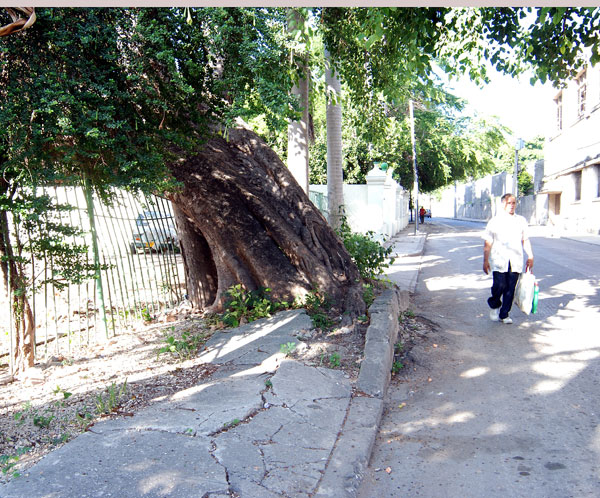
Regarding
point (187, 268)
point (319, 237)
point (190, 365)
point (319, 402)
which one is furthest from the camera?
point (187, 268)

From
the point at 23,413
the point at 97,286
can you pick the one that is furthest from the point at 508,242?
the point at 23,413

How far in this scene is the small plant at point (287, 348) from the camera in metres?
5.44

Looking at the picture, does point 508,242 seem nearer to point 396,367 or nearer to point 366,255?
point 366,255

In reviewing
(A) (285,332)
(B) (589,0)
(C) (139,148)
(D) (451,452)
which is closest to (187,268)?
(A) (285,332)

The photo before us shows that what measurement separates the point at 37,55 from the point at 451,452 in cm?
433

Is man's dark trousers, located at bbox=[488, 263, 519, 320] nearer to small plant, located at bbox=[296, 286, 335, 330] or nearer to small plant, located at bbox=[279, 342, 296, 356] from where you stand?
small plant, located at bbox=[296, 286, 335, 330]

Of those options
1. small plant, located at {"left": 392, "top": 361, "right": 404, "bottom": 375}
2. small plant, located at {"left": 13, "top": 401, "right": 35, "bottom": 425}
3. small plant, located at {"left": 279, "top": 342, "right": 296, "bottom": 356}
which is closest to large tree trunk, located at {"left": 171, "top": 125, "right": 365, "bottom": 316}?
small plant, located at {"left": 392, "top": 361, "right": 404, "bottom": 375}

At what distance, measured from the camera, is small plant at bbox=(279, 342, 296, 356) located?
5.44 metres

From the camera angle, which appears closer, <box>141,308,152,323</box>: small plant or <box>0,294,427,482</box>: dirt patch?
<box>0,294,427,482</box>: dirt patch

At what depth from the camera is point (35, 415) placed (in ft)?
13.3

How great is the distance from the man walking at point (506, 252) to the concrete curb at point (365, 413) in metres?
1.58

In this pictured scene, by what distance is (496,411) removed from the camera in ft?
14.2

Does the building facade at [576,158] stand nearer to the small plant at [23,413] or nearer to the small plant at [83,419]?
the small plant at [83,419]

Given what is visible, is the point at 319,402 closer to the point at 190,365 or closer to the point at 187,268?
the point at 190,365
